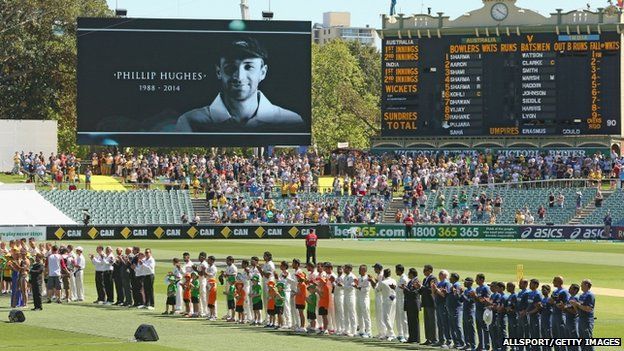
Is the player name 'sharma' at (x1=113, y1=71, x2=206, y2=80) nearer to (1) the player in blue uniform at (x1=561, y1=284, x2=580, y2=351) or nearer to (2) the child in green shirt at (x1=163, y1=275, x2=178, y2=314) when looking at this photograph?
(2) the child in green shirt at (x1=163, y1=275, x2=178, y2=314)

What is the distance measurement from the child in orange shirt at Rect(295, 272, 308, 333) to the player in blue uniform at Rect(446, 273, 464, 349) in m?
4.36

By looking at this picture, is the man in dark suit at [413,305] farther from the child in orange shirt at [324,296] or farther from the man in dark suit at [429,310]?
the child in orange shirt at [324,296]

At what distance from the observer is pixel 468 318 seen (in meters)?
25.7

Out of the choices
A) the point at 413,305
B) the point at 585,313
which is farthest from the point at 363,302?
the point at 585,313

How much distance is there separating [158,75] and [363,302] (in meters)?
41.1

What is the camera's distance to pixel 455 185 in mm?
71188

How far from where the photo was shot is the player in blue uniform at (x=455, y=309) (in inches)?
1024

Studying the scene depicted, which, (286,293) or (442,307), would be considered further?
(286,293)

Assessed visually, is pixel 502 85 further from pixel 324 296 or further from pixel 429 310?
pixel 429 310

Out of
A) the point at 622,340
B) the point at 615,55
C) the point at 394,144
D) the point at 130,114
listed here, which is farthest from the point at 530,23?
the point at 622,340

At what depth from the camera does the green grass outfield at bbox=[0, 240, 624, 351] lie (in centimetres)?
2747

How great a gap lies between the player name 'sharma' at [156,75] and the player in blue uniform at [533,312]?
45.0m

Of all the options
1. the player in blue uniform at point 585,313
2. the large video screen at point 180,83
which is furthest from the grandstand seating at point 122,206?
the player in blue uniform at point 585,313

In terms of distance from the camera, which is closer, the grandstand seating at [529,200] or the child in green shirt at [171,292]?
the child in green shirt at [171,292]
